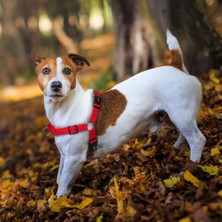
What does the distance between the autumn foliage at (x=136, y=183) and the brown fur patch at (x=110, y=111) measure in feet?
2.16

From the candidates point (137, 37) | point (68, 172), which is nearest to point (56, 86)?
point (68, 172)

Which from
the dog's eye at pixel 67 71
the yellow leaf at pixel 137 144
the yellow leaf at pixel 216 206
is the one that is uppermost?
the dog's eye at pixel 67 71

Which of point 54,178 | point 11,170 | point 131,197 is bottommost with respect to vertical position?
point 11,170

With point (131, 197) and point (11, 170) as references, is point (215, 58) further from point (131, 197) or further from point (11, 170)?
point (11, 170)

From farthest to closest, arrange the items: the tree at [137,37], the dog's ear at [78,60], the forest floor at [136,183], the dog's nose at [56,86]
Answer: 1. the tree at [137,37]
2. the dog's ear at [78,60]
3. the dog's nose at [56,86]
4. the forest floor at [136,183]

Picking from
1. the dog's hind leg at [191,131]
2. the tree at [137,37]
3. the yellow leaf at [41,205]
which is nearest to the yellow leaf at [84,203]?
the yellow leaf at [41,205]

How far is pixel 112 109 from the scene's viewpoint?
→ 4.13 m

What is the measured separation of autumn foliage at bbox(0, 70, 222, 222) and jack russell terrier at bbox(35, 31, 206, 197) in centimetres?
33

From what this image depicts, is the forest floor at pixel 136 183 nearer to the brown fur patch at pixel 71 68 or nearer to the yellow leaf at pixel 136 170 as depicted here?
the yellow leaf at pixel 136 170

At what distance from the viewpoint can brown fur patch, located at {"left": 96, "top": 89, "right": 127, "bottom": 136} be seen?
4.09m

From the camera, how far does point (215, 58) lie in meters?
6.40

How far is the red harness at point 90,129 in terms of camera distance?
3.95 metres

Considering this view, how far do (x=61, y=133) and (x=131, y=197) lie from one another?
1.09 m

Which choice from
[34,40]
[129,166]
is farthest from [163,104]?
[34,40]
